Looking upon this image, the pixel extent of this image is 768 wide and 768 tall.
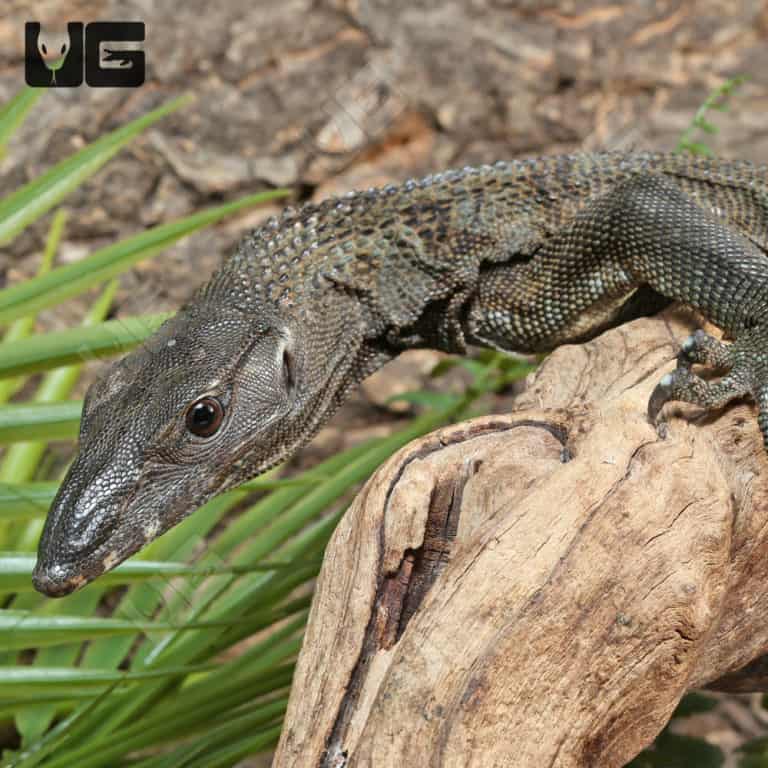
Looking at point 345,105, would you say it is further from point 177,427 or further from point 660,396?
point 660,396

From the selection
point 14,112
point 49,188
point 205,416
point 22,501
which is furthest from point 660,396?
point 14,112

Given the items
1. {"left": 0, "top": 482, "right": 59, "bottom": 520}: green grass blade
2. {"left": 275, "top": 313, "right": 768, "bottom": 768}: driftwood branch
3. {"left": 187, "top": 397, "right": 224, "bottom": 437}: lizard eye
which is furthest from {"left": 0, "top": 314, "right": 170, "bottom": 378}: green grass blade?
{"left": 275, "top": 313, "right": 768, "bottom": 768}: driftwood branch

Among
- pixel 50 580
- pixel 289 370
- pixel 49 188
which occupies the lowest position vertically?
pixel 50 580

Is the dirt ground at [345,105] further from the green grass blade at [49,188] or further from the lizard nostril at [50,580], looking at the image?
the lizard nostril at [50,580]

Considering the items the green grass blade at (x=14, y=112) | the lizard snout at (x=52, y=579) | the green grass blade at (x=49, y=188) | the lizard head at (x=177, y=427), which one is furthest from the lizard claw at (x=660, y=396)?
the green grass blade at (x=14, y=112)

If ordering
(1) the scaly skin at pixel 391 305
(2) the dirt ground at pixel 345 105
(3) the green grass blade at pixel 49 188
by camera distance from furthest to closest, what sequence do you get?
1. (2) the dirt ground at pixel 345 105
2. (3) the green grass blade at pixel 49 188
3. (1) the scaly skin at pixel 391 305
